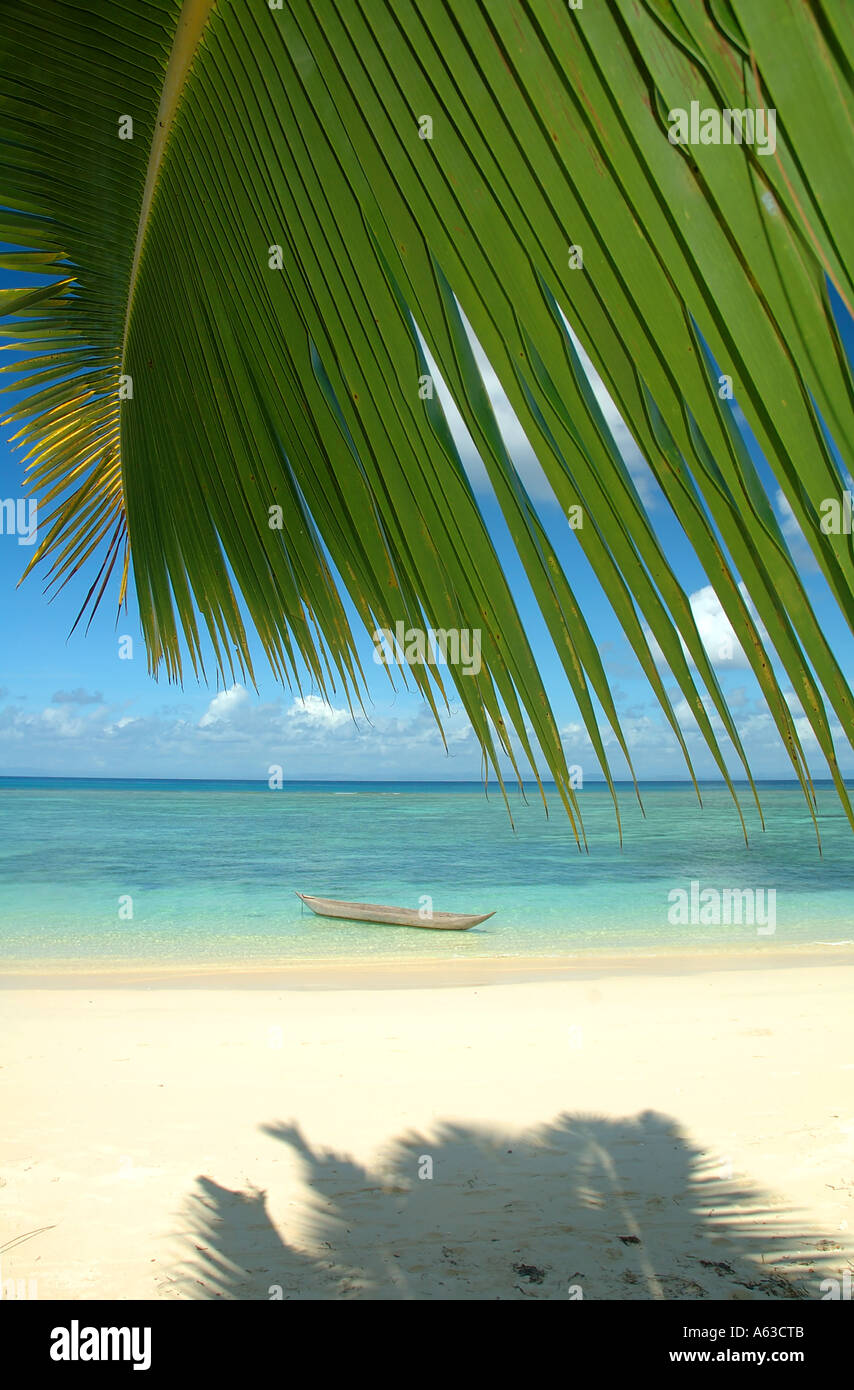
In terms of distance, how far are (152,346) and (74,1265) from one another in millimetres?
5160

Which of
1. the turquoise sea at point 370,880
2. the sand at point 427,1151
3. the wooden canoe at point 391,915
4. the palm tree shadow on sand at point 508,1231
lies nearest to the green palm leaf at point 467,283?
the turquoise sea at point 370,880

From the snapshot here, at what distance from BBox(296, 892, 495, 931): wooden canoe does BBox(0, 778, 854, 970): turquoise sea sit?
0.78 feet

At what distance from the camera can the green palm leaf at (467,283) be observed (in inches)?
15.3

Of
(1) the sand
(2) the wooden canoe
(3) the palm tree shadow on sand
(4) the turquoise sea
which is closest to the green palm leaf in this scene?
(4) the turquoise sea

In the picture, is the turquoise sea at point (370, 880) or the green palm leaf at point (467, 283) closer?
the green palm leaf at point (467, 283)

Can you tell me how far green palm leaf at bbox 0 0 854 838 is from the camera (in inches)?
15.3

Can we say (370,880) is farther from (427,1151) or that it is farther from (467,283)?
(467,283)

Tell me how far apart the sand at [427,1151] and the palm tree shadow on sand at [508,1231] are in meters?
0.02

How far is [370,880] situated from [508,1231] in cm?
2423

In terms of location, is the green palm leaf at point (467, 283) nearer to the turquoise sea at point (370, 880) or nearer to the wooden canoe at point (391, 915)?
the turquoise sea at point (370, 880)

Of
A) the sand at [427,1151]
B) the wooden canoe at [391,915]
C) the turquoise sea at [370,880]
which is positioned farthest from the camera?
the wooden canoe at [391,915]

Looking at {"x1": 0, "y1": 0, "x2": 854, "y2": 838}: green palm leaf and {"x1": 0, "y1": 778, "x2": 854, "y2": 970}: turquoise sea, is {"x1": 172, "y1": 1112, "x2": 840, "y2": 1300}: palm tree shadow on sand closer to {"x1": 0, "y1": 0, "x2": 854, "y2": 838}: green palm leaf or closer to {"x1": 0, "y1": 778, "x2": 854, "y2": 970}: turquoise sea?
{"x1": 0, "y1": 778, "x2": 854, "y2": 970}: turquoise sea

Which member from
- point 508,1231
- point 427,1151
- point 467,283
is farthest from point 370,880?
point 467,283

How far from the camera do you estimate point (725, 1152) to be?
20.1 feet
